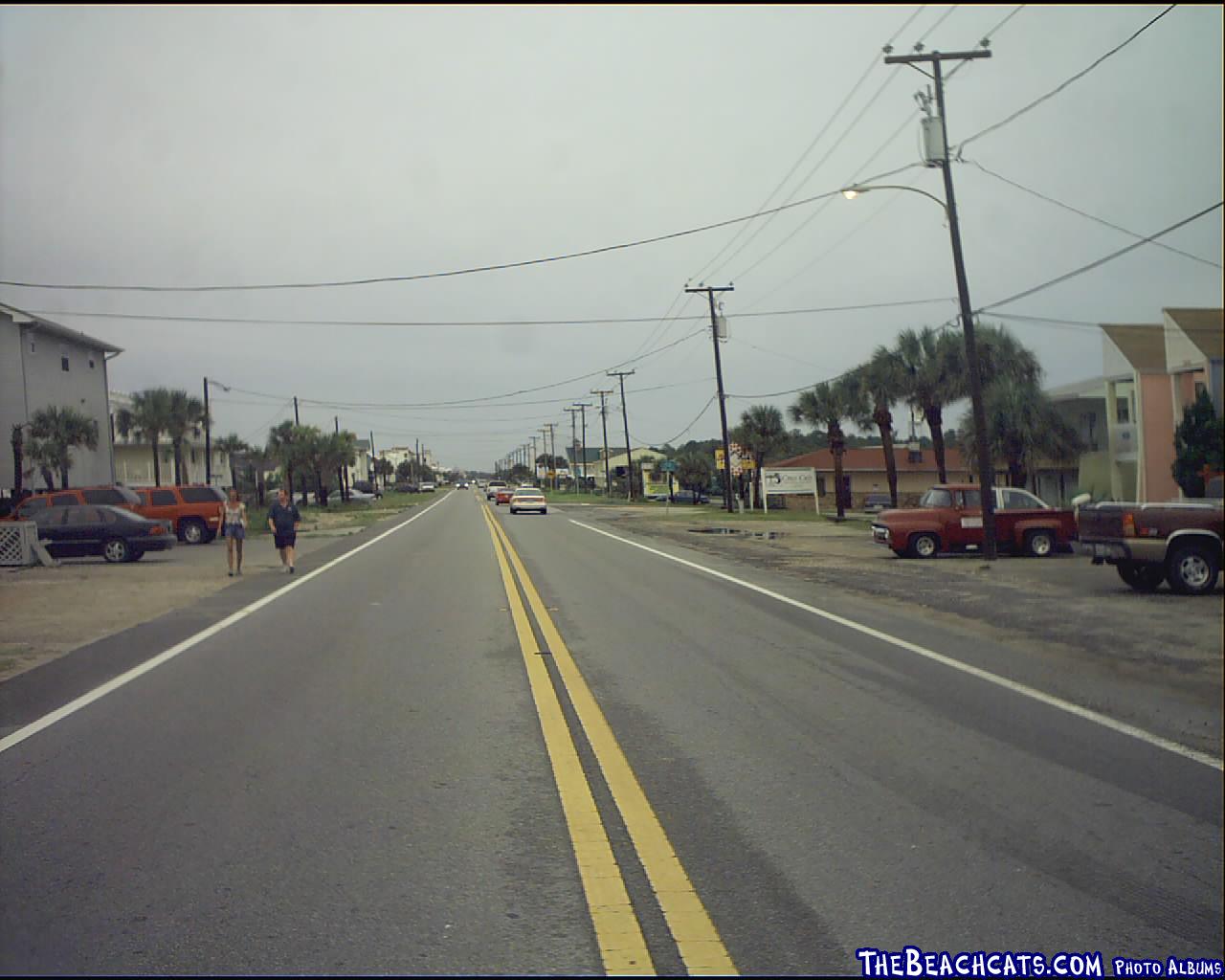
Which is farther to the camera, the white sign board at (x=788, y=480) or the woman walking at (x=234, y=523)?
the white sign board at (x=788, y=480)

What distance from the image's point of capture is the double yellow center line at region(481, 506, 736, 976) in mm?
3900

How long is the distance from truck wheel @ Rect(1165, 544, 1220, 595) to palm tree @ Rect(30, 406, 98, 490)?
2569cm

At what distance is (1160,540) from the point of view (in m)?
4.20

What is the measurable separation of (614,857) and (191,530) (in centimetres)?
2870

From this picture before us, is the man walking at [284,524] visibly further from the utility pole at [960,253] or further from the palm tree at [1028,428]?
the palm tree at [1028,428]

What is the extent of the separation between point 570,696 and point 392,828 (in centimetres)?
330

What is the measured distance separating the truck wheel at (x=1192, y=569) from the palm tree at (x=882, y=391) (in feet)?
117

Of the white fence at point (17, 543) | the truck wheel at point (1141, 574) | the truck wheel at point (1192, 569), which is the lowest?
the truck wheel at point (1141, 574)

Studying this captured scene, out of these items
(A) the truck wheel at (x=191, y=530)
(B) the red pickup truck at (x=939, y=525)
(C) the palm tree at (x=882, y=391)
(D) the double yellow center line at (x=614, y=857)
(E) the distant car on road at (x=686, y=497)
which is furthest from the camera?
(E) the distant car on road at (x=686, y=497)

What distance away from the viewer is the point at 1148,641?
5020mm

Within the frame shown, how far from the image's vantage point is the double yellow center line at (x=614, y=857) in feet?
12.8

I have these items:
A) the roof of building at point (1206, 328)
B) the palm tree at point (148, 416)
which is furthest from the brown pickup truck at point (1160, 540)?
the palm tree at point (148, 416)

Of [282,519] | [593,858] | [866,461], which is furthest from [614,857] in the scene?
[866,461]

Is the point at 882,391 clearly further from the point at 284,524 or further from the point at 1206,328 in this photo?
the point at 1206,328
